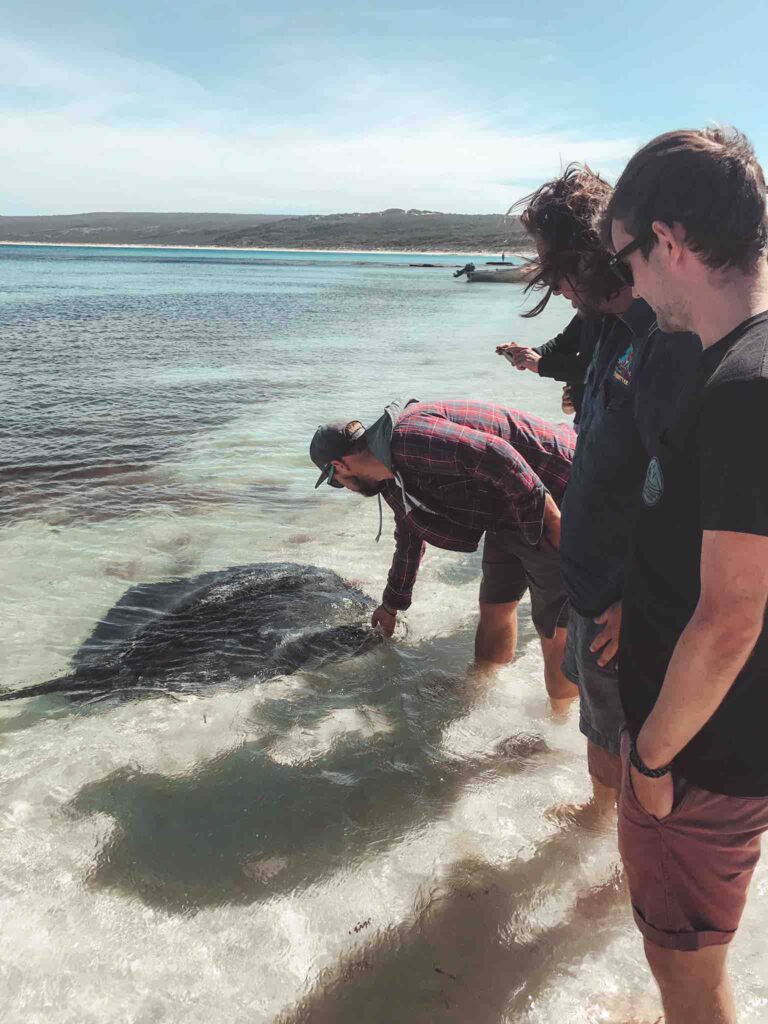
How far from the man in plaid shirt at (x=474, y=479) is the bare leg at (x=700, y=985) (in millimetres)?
1724

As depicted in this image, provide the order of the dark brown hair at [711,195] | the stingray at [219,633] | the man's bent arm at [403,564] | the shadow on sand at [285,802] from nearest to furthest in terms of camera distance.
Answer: the dark brown hair at [711,195] → the shadow on sand at [285,802] → the man's bent arm at [403,564] → the stingray at [219,633]

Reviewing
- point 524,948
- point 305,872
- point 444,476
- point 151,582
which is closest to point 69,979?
point 305,872

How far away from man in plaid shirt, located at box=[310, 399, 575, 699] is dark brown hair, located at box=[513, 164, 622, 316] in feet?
2.35

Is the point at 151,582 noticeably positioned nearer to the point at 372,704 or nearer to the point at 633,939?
the point at 372,704

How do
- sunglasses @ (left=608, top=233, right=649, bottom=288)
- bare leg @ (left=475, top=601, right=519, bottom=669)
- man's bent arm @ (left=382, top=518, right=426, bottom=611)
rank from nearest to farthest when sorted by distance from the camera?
1. sunglasses @ (left=608, top=233, right=649, bottom=288)
2. man's bent arm @ (left=382, top=518, right=426, bottom=611)
3. bare leg @ (left=475, top=601, right=519, bottom=669)

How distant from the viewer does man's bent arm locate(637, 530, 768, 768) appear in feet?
4.02

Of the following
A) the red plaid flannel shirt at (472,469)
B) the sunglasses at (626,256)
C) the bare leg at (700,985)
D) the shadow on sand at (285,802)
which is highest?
the sunglasses at (626,256)

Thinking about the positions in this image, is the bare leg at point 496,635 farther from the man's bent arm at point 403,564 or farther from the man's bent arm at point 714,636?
the man's bent arm at point 714,636

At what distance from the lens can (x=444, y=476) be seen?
3100mm

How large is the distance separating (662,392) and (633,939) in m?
1.88

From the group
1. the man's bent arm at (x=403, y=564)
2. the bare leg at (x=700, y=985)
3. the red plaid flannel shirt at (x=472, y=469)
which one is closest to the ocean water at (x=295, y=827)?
the man's bent arm at (x=403, y=564)

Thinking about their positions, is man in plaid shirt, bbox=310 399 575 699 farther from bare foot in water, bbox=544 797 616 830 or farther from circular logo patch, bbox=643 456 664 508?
circular logo patch, bbox=643 456 664 508

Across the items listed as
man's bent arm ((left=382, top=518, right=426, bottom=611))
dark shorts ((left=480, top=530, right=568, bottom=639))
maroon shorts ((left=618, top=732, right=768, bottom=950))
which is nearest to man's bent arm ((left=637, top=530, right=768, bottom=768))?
maroon shorts ((left=618, top=732, right=768, bottom=950))

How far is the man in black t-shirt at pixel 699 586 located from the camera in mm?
1226
